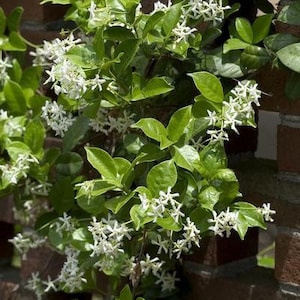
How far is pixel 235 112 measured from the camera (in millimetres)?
1251

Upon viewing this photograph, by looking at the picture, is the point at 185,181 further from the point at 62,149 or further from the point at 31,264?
the point at 31,264

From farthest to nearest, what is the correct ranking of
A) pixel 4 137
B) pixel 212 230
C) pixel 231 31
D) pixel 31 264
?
pixel 31 264, pixel 4 137, pixel 231 31, pixel 212 230

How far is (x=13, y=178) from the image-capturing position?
4.60ft

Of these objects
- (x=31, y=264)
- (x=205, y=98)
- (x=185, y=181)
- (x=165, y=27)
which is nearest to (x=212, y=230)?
(x=185, y=181)

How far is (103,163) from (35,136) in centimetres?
22

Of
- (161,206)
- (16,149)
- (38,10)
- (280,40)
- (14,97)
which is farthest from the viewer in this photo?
(38,10)

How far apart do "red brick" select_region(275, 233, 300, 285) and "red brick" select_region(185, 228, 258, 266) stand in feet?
0.44

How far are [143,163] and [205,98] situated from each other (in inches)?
6.0

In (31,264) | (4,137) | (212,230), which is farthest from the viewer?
(31,264)

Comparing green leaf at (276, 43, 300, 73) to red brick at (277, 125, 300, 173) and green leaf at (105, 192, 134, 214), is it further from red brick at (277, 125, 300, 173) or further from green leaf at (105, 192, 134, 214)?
green leaf at (105, 192, 134, 214)

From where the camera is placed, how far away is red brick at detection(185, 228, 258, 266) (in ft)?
4.99

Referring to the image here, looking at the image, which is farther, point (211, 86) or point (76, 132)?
point (76, 132)

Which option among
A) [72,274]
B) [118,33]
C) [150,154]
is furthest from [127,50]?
[72,274]

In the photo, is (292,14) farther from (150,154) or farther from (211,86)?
(150,154)
